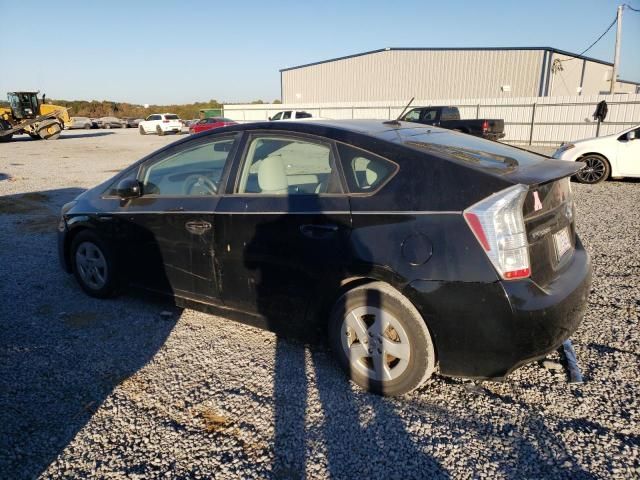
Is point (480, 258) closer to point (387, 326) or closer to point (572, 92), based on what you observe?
point (387, 326)

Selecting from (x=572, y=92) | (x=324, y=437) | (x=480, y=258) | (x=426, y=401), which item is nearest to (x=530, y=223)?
(x=480, y=258)

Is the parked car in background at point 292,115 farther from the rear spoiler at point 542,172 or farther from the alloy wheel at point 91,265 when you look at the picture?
the rear spoiler at point 542,172

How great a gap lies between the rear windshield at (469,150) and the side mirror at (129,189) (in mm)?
2199

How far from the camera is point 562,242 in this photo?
2.87 m

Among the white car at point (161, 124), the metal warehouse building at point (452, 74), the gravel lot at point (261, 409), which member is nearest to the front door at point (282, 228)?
the gravel lot at point (261, 409)

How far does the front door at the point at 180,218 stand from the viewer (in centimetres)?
342

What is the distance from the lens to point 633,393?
279 cm

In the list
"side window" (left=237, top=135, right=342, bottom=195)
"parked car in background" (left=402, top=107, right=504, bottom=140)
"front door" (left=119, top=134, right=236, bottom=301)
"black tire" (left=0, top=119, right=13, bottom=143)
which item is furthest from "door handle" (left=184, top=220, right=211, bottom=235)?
"black tire" (left=0, top=119, right=13, bottom=143)

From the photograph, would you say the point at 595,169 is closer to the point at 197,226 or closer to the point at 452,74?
the point at 197,226

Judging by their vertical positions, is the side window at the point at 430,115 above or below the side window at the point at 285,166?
above

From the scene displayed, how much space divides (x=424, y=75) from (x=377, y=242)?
36.2m

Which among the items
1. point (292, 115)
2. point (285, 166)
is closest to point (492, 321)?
point (285, 166)

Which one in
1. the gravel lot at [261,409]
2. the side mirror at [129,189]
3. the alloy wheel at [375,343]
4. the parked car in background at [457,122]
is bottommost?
the gravel lot at [261,409]

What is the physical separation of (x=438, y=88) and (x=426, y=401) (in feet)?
118
